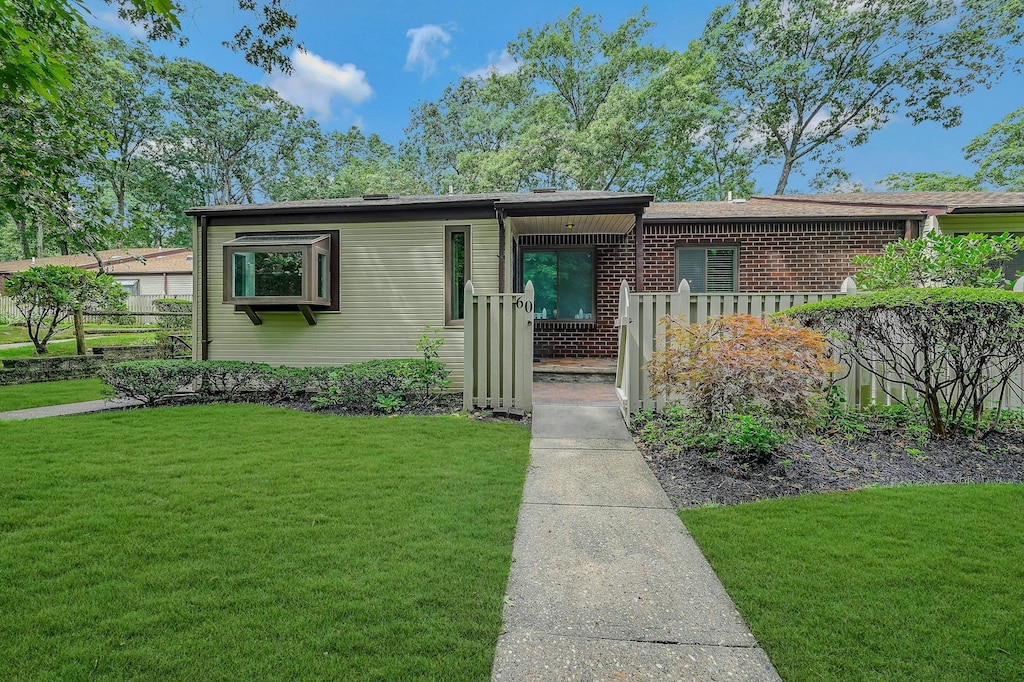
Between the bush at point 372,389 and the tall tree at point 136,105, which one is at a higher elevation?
the tall tree at point 136,105

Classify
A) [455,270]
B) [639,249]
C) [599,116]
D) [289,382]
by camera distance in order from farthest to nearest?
[599,116] < [455,270] < [639,249] < [289,382]

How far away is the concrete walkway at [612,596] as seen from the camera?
1.83m

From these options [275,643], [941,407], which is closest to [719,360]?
[941,407]

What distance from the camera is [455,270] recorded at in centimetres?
826

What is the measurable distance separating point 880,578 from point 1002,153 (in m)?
27.7

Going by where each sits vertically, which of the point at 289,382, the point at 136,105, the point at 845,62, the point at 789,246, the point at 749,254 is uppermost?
the point at 136,105

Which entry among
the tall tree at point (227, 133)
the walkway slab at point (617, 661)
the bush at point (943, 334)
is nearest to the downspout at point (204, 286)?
the walkway slab at point (617, 661)

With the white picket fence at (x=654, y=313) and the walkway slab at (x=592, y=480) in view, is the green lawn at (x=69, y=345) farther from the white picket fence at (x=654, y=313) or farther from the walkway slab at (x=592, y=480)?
the white picket fence at (x=654, y=313)

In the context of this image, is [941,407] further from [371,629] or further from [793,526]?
[371,629]

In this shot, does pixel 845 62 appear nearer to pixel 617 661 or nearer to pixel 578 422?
pixel 578 422

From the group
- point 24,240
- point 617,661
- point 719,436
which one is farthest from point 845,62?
point 24,240

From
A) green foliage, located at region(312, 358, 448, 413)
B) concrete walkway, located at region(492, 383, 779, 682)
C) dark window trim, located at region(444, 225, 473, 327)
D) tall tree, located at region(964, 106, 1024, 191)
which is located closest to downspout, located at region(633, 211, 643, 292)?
dark window trim, located at region(444, 225, 473, 327)

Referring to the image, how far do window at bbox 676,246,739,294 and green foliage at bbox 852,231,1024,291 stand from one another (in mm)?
3282

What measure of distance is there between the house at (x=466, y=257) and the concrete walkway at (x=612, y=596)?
382 centimetres
